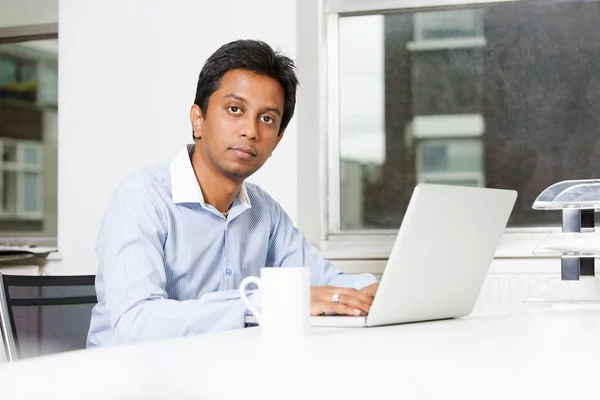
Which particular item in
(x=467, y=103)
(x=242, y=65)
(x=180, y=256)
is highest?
(x=467, y=103)

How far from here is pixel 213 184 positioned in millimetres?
1971

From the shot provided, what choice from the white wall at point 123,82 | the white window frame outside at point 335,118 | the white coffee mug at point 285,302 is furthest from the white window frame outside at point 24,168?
the white coffee mug at point 285,302

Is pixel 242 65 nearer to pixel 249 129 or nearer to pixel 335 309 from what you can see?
pixel 249 129

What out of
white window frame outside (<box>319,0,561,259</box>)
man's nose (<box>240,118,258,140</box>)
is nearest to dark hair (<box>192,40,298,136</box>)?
man's nose (<box>240,118,258,140</box>)

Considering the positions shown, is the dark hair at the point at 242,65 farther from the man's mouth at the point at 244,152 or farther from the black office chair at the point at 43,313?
the black office chair at the point at 43,313

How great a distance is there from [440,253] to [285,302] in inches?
12.6

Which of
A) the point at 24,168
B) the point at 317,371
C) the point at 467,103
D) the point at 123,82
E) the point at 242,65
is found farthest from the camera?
the point at 24,168

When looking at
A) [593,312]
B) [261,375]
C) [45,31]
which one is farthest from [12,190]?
[261,375]

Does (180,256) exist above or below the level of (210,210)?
below

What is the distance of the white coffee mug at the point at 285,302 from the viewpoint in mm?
1155

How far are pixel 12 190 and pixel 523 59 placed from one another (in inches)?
92.9

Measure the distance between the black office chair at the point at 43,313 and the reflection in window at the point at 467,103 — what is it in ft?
5.85

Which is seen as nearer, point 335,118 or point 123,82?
point 123,82


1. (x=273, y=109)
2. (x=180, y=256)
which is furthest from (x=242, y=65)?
(x=180, y=256)
